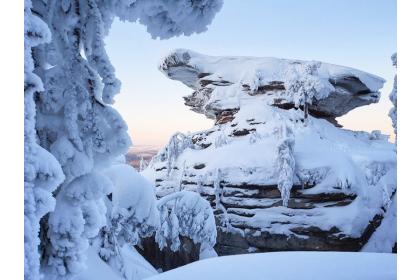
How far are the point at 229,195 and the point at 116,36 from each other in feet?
39.0

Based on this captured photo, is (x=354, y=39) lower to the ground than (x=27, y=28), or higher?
higher

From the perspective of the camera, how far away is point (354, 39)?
3.26 m

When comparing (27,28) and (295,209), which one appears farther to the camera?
(295,209)

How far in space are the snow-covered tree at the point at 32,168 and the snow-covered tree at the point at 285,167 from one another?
11.8 metres

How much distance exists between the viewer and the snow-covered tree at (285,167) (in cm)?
1266

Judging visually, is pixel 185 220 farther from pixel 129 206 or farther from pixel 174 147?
pixel 174 147

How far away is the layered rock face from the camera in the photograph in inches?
490

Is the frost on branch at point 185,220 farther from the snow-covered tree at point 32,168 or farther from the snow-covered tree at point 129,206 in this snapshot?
the snow-covered tree at point 32,168

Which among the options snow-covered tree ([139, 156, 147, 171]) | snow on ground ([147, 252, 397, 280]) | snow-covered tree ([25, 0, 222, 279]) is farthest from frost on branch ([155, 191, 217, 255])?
snow-covered tree ([139, 156, 147, 171])

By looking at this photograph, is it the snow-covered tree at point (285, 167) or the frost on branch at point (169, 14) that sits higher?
the frost on branch at point (169, 14)

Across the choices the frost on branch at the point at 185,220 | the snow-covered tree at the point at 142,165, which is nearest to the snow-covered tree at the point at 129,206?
the frost on branch at the point at 185,220
